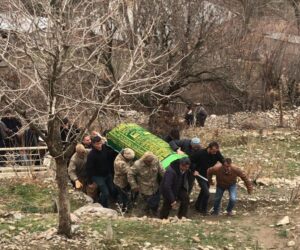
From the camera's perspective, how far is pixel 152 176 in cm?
1010

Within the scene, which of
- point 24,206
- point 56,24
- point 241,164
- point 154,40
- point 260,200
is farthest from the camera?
point 154,40

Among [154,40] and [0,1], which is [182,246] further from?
[154,40]

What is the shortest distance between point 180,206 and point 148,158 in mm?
1106

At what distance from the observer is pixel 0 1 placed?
12633 millimetres

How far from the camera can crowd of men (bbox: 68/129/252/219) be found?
9.86 meters

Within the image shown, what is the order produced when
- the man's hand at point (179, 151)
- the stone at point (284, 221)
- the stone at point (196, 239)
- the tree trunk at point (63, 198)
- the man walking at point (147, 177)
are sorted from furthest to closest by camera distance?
the man's hand at point (179, 151), the man walking at point (147, 177), the stone at point (284, 221), the stone at point (196, 239), the tree trunk at point (63, 198)

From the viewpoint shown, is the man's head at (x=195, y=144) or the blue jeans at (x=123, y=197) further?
the man's head at (x=195, y=144)

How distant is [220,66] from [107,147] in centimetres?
867

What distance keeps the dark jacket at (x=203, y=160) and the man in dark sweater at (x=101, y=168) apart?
5.28 feet

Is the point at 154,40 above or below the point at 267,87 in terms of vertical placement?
above

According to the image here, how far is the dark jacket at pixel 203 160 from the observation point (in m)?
10.6

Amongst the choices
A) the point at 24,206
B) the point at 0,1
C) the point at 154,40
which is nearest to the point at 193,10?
the point at 154,40

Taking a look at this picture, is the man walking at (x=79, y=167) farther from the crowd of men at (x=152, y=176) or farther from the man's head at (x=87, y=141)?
the man's head at (x=87, y=141)

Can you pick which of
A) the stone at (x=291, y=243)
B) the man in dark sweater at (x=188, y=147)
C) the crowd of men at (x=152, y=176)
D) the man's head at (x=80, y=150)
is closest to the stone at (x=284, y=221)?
the stone at (x=291, y=243)
